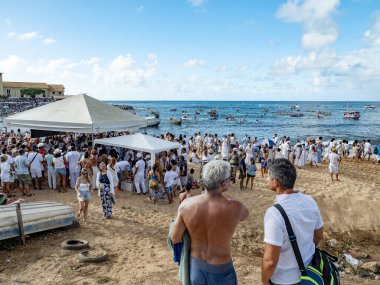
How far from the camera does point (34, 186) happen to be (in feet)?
A: 34.5

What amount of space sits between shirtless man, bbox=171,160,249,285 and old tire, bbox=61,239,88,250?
4101 millimetres

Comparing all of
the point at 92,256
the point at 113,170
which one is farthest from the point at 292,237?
the point at 113,170

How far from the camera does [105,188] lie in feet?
25.4

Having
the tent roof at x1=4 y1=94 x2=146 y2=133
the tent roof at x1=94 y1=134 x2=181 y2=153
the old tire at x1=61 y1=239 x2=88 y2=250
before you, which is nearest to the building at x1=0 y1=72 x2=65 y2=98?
the tent roof at x1=4 y1=94 x2=146 y2=133

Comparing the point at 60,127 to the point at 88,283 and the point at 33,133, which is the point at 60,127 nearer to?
the point at 33,133

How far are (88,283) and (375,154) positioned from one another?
2046 centimetres

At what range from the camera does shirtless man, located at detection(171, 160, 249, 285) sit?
8.59 ft

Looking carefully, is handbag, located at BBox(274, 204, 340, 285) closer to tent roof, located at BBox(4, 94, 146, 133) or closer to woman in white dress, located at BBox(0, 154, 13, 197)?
woman in white dress, located at BBox(0, 154, 13, 197)

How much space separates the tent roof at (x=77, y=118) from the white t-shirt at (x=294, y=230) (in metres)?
9.36

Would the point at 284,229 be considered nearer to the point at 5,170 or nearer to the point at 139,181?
the point at 139,181

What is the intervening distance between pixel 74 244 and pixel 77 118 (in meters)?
6.10

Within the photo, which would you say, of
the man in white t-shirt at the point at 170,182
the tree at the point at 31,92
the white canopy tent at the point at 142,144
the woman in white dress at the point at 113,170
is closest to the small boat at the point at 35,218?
the woman in white dress at the point at 113,170

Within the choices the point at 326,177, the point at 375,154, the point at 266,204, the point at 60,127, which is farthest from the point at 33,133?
the point at 375,154

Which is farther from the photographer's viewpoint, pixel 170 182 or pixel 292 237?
pixel 170 182
